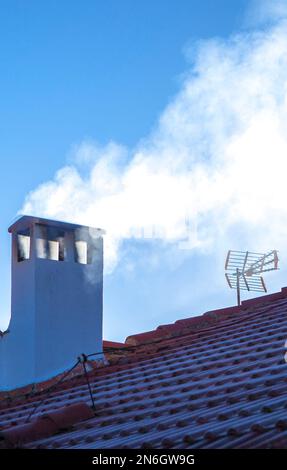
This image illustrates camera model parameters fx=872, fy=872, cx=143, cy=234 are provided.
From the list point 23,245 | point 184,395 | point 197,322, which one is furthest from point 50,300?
point 184,395

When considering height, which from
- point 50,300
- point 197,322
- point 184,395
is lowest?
point 184,395

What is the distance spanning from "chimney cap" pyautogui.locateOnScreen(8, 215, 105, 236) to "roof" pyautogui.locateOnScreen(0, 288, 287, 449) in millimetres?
2184

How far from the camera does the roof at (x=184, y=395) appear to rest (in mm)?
4852

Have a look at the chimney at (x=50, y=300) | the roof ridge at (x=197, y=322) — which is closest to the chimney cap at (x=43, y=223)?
the chimney at (x=50, y=300)

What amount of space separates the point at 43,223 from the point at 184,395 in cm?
583

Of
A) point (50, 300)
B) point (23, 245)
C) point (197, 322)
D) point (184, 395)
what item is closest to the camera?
point (184, 395)

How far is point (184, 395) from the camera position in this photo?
21.0 feet

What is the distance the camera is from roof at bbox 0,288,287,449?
15.9 feet

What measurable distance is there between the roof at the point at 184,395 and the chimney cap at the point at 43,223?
7.16 feet

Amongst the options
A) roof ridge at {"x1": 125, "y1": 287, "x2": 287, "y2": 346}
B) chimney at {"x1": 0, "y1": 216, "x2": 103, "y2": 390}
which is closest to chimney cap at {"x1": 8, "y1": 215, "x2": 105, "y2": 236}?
chimney at {"x1": 0, "y1": 216, "x2": 103, "y2": 390}

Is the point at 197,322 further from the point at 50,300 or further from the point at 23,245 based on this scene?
the point at 23,245

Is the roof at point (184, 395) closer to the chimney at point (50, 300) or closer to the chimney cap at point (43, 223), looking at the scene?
the chimney at point (50, 300)

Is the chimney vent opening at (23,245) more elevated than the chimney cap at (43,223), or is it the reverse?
the chimney cap at (43,223)
